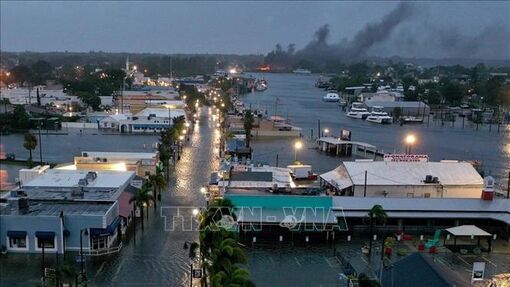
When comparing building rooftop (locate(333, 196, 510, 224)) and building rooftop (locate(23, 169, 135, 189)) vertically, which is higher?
building rooftop (locate(23, 169, 135, 189))

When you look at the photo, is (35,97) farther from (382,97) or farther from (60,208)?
(60,208)

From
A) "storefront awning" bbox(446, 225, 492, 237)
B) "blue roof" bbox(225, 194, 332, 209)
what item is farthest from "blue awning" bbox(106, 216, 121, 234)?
"storefront awning" bbox(446, 225, 492, 237)

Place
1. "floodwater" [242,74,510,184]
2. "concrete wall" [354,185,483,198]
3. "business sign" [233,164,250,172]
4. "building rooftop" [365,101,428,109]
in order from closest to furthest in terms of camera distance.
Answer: "concrete wall" [354,185,483,198] < "business sign" [233,164,250,172] < "floodwater" [242,74,510,184] < "building rooftop" [365,101,428,109]

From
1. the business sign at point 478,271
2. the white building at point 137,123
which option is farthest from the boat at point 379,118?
the business sign at point 478,271

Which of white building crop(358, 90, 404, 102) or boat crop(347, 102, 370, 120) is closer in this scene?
boat crop(347, 102, 370, 120)

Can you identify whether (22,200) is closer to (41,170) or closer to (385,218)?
(41,170)

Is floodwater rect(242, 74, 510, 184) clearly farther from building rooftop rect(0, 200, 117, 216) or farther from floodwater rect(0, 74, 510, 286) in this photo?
building rooftop rect(0, 200, 117, 216)

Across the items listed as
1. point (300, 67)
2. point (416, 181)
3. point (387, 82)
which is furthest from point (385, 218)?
point (300, 67)

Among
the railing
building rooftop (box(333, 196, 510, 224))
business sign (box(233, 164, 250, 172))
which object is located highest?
business sign (box(233, 164, 250, 172))
